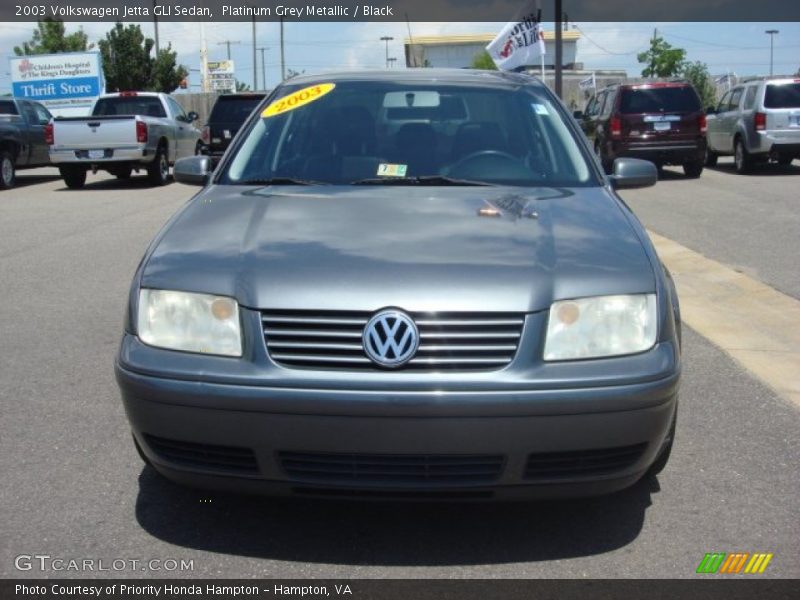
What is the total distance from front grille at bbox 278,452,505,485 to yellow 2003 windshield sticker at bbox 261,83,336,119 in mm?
2320

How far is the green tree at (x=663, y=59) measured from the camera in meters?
53.4

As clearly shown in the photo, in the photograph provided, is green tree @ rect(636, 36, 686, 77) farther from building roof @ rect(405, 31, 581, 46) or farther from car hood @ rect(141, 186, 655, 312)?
car hood @ rect(141, 186, 655, 312)

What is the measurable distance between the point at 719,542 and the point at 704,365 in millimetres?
2560

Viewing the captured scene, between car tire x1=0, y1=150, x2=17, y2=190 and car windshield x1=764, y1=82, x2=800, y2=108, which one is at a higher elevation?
car windshield x1=764, y1=82, x2=800, y2=108

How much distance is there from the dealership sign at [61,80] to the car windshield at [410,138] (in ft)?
107

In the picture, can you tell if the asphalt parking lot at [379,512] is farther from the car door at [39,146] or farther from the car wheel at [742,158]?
the car door at [39,146]

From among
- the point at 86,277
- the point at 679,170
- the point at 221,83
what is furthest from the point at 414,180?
the point at 221,83

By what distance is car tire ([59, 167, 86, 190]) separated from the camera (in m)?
19.4

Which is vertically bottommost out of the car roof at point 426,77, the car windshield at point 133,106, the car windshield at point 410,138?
the car windshield at point 133,106

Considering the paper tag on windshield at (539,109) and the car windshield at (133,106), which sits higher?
the paper tag on windshield at (539,109)

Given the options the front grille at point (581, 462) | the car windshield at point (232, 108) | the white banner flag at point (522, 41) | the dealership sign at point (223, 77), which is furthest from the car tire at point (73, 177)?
the dealership sign at point (223, 77)

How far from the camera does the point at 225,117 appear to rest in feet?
72.8

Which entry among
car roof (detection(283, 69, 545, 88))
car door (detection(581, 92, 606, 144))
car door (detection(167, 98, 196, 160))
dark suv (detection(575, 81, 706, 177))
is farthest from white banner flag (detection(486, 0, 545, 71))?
car roof (detection(283, 69, 545, 88))

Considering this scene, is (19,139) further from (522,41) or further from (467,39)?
(467,39)
